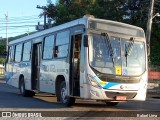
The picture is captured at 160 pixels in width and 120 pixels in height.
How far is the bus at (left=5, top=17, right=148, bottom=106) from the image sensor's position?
14.4 meters

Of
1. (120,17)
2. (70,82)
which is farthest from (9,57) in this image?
(120,17)

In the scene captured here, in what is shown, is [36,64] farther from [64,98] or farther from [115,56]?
[115,56]

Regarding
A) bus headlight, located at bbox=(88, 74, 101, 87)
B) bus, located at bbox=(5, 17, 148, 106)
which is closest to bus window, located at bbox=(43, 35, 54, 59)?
bus, located at bbox=(5, 17, 148, 106)

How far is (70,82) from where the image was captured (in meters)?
15.3

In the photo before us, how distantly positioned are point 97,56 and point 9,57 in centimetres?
1160

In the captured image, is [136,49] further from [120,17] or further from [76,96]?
[120,17]

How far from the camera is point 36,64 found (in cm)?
1991

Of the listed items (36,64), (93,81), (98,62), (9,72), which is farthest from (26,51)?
(93,81)

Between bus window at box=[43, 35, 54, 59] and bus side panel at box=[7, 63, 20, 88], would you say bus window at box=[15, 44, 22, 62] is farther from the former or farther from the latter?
bus window at box=[43, 35, 54, 59]

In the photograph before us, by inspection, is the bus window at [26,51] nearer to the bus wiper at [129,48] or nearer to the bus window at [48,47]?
the bus window at [48,47]

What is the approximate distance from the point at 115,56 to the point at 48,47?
4114mm

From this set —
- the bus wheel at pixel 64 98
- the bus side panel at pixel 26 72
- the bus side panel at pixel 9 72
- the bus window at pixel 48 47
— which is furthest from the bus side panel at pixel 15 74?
the bus wheel at pixel 64 98

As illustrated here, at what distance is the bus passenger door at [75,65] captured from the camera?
1507 cm

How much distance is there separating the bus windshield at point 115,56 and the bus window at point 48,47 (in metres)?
3.32
